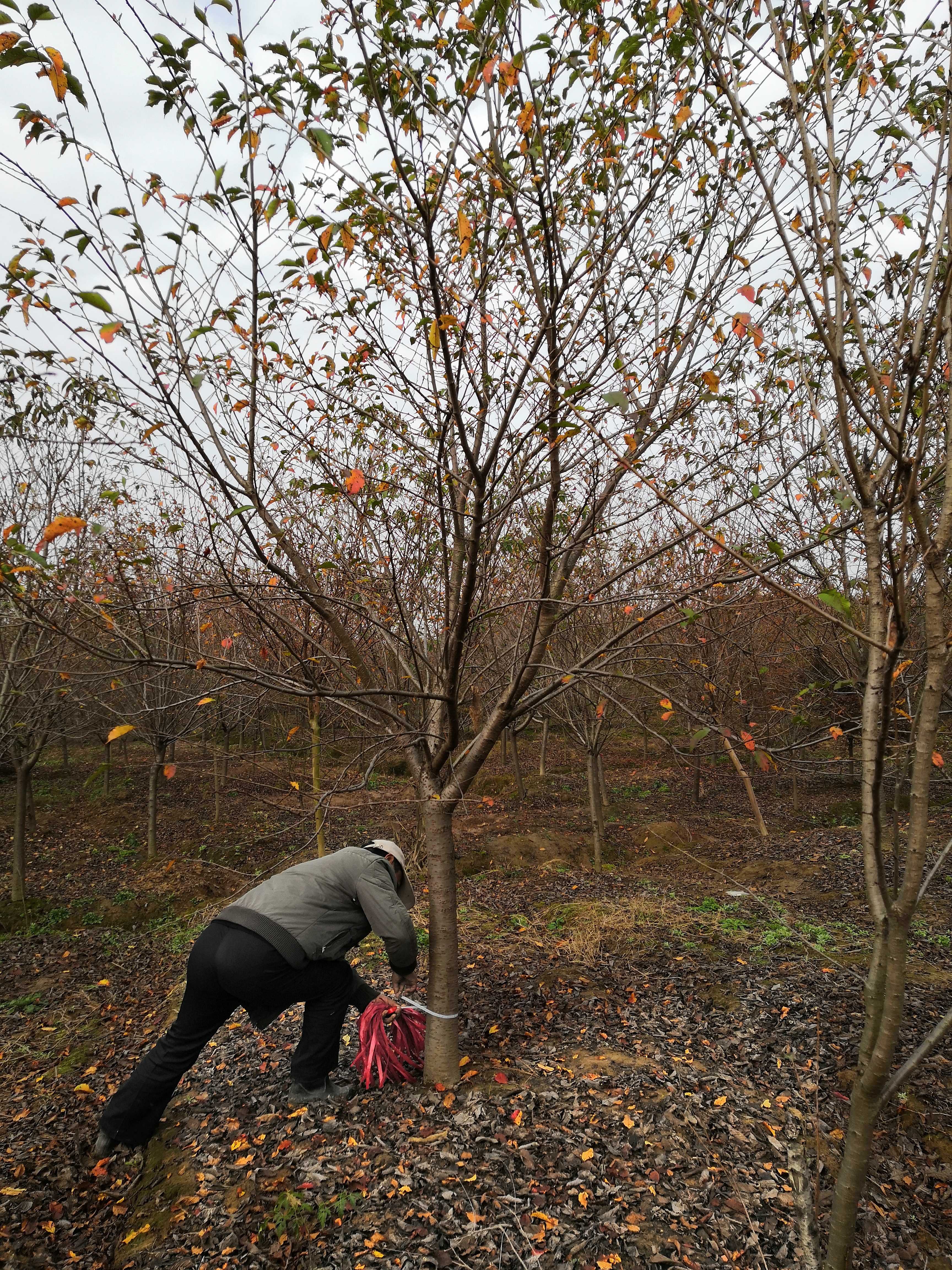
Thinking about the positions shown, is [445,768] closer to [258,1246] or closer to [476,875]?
[258,1246]

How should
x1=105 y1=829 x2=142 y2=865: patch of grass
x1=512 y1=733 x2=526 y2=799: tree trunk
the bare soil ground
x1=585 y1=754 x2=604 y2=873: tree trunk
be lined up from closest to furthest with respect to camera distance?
the bare soil ground, x1=585 y1=754 x2=604 y2=873: tree trunk, x1=105 y1=829 x2=142 y2=865: patch of grass, x1=512 y1=733 x2=526 y2=799: tree trunk

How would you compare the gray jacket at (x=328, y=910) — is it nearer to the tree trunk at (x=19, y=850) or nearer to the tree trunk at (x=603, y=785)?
the tree trunk at (x=19, y=850)

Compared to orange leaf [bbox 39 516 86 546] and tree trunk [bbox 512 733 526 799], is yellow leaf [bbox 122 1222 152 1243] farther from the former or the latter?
tree trunk [bbox 512 733 526 799]

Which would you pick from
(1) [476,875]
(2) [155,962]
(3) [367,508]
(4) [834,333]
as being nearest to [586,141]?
(4) [834,333]

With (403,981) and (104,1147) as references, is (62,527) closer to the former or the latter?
(403,981)

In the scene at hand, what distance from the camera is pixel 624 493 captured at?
5.66 m

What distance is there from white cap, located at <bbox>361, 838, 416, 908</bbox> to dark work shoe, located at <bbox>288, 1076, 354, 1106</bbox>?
3.06 feet

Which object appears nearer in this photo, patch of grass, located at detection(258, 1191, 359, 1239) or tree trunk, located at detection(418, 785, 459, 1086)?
patch of grass, located at detection(258, 1191, 359, 1239)

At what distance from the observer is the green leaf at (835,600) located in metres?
1.30

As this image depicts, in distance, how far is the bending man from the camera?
3123mm

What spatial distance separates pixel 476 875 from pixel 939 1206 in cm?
618

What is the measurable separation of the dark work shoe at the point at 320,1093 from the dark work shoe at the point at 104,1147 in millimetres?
823

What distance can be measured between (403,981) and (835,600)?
120 inches

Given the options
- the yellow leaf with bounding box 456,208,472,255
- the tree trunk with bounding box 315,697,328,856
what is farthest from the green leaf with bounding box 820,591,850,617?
the tree trunk with bounding box 315,697,328,856
